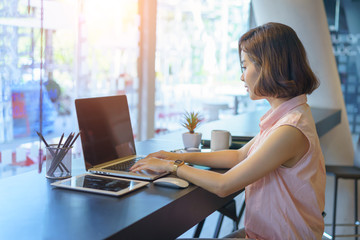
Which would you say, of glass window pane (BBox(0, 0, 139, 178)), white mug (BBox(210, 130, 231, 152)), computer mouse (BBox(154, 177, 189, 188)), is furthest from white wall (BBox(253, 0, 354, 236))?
computer mouse (BBox(154, 177, 189, 188))

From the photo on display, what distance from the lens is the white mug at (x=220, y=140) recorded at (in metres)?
2.21

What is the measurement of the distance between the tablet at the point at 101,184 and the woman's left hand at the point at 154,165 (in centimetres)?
11

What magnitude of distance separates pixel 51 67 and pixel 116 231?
2804 millimetres

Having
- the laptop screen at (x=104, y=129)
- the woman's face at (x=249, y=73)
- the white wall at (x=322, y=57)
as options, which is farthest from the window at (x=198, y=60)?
the woman's face at (x=249, y=73)

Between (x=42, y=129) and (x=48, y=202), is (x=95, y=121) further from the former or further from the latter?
(x=42, y=129)

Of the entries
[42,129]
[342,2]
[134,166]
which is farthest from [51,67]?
[342,2]

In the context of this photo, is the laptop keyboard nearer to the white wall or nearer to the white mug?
the white mug

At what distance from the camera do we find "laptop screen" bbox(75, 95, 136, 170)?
1.66m

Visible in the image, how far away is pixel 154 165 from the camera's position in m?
1.64

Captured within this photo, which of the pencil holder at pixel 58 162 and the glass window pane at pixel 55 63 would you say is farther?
the glass window pane at pixel 55 63

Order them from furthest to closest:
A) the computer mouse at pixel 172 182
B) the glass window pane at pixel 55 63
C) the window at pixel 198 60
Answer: the window at pixel 198 60 < the glass window pane at pixel 55 63 < the computer mouse at pixel 172 182

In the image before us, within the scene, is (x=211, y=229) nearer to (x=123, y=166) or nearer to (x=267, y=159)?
(x=123, y=166)

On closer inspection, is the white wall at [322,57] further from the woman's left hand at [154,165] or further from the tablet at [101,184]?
the tablet at [101,184]

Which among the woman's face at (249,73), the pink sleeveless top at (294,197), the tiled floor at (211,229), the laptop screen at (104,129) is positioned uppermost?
the woman's face at (249,73)
